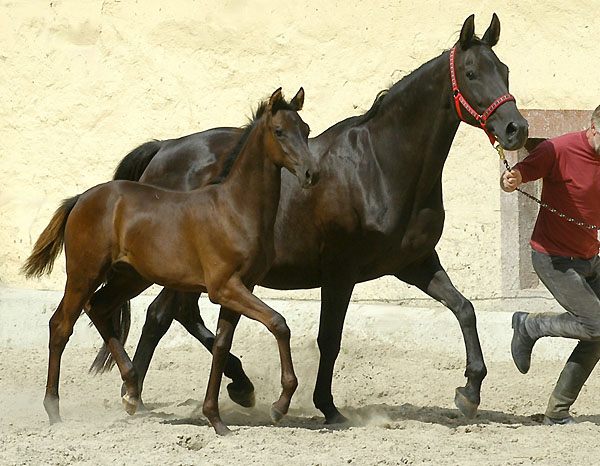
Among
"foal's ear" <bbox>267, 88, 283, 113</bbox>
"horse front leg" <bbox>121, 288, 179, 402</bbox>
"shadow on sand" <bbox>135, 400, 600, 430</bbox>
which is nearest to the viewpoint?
"foal's ear" <bbox>267, 88, 283, 113</bbox>

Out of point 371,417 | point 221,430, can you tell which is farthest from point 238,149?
point 371,417

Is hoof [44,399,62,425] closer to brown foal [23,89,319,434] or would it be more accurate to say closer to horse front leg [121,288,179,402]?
brown foal [23,89,319,434]

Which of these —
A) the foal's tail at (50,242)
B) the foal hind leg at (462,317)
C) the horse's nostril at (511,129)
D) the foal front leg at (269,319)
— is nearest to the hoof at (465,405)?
the foal hind leg at (462,317)

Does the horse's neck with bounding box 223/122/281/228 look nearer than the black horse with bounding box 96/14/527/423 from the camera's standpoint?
Yes

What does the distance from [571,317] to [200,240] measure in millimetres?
1999

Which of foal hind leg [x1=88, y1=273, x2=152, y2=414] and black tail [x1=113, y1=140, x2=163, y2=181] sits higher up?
black tail [x1=113, y1=140, x2=163, y2=181]

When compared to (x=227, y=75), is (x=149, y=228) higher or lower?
lower

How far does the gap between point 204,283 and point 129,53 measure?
4433mm

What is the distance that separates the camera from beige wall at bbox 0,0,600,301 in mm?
8000

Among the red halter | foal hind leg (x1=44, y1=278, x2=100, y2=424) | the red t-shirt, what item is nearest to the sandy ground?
foal hind leg (x1=44, y1=278, x2=100, y2=424)

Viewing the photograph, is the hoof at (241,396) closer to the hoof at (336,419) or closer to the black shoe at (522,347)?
the hoof at (336,419)

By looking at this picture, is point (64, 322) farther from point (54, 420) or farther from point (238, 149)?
point (238, 149)

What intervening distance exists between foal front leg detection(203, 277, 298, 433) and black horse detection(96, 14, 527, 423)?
0.71 meters

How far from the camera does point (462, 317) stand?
5.35 metres
